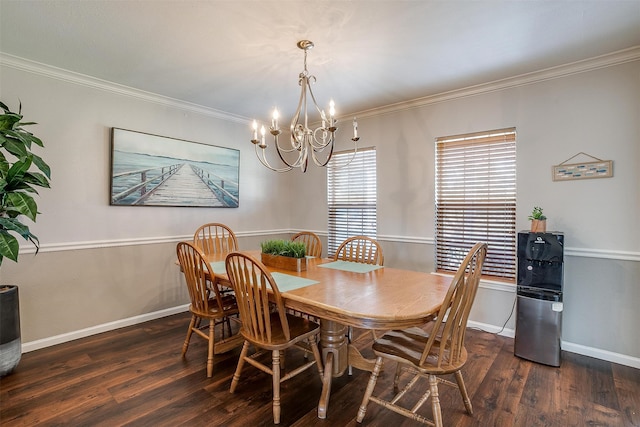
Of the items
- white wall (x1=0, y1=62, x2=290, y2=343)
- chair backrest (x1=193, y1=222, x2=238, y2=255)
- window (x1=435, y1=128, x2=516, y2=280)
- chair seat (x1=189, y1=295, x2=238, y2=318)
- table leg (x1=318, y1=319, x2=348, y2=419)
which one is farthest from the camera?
chair backrest (x1=193, y1=222, x2=238, y2=255)

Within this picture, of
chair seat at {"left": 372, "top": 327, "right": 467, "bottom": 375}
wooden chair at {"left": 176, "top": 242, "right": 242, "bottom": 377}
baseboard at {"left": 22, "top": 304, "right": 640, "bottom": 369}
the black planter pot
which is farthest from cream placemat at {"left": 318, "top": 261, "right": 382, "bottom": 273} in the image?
the black planter pot

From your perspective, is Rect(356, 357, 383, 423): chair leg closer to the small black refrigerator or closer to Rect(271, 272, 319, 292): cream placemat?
Rect(271, 272, 319, 292): cream placemat

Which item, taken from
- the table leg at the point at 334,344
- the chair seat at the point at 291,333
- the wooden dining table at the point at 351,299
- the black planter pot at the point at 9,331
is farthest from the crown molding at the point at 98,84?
the table leg at the point at 334,344

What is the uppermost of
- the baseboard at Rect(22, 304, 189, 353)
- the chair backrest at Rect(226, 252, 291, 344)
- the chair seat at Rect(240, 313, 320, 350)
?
the chair backrest at Rect(226, 252, 291, 344)

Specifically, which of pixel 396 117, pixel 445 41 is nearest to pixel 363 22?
pixel 445 41

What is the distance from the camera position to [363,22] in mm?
2055

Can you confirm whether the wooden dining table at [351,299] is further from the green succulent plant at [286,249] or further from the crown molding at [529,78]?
the crown molding at [529,78]

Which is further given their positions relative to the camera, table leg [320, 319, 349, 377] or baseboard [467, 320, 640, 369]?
baseboard [467, 320, 640, 369]

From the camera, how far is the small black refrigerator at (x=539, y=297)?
2.44 metres

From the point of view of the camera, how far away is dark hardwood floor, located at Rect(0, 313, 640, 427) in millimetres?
1830

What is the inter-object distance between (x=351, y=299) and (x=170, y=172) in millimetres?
2726

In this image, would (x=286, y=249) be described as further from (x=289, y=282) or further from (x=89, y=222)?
(x=89, y=222)

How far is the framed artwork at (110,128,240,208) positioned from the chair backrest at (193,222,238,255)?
1.22 feet

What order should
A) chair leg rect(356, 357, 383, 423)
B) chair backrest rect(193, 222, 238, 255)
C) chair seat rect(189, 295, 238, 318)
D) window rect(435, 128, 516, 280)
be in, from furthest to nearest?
chair backrest rect(193, 222, 238, 255) < window rect(435, 128, 516, 280) < chair seat rect(189, 295, 238, 318) < chair leg rect(356, 357, 383, 423)
